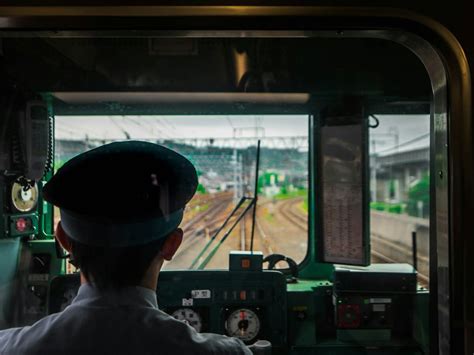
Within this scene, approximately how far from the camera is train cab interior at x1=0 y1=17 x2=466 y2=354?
7.55 feet

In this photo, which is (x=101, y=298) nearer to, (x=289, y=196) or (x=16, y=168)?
(x=16, y=168)

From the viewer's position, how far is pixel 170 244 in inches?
42.9

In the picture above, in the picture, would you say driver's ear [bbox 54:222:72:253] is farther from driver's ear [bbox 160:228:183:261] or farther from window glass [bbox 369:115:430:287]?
window glass [bbox 369:115:430:287]

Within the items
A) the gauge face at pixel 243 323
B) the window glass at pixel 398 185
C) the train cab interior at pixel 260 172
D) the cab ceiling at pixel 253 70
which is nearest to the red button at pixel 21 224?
the train cab interior at pixel 260 172

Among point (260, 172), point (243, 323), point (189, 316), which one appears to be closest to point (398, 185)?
point (260, 172)

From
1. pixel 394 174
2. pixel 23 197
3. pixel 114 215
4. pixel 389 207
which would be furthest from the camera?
pixel 389 207

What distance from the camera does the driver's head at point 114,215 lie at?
1.00 metres

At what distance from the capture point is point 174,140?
247 cm

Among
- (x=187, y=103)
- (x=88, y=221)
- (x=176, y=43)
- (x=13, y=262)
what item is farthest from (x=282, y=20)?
(x=13, y=262)

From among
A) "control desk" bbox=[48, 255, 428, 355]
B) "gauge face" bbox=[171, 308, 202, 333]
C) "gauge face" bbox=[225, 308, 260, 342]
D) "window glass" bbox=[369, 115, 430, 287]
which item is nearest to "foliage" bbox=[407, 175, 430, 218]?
"window glass" bbox=[369, 115, 430, 287]

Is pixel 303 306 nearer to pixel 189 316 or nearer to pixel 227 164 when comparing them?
pixel 189 316

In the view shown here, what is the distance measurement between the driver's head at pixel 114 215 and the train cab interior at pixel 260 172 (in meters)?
1.06

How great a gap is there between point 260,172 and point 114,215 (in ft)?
5.71

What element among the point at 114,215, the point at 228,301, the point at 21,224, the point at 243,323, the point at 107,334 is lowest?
the point at 243,323
